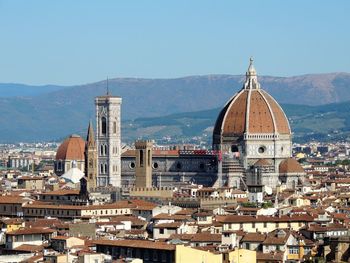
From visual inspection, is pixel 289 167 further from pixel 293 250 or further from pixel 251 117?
pixel 293 250

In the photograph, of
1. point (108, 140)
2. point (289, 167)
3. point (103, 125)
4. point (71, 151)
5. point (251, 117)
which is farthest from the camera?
point (71, 151)

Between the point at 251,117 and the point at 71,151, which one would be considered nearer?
the point at 251,117

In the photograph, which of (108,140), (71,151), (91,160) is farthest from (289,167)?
(71,151)

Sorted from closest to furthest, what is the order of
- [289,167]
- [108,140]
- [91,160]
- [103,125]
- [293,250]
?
[293,250] < [91,160] < [289,167] < [108,140] < [103,125]

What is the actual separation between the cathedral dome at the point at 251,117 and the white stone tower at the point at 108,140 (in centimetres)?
850

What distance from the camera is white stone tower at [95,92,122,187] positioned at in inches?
4715

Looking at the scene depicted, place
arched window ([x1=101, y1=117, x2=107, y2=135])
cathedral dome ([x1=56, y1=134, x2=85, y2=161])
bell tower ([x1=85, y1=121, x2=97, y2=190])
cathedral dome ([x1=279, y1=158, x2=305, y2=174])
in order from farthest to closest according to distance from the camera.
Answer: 1. cathedral dome ([x1=56, y1=134, x2=85, y2=161])
2. arched window ([x1=101, y1=117, x2=107, y2=135])
3. cathedral dome ([x1=279, y1=158, x2=305, y2=174])
4. bell tower ([x1=85, y1=121, x2=97, y2=190])

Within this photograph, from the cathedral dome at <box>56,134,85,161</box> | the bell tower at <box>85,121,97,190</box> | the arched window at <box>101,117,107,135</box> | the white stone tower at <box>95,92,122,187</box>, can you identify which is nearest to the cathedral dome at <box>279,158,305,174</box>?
the white stone tower at <box>95,92,122,187</box>

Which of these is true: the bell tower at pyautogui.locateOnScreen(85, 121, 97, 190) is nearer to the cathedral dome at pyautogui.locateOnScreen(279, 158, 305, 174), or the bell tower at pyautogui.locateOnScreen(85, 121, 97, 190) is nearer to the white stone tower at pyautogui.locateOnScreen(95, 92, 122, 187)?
the white stone tower at pyautogui.locateOnScreen(95, 92, 122, 187)

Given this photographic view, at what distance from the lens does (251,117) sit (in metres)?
124

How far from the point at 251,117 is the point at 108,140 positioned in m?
11.2

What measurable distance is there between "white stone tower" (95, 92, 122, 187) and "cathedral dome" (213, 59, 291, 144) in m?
8.50

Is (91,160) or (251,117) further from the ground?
Result: (251,117)

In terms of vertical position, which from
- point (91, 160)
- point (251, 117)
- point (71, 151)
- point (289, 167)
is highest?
point (251, 117)
